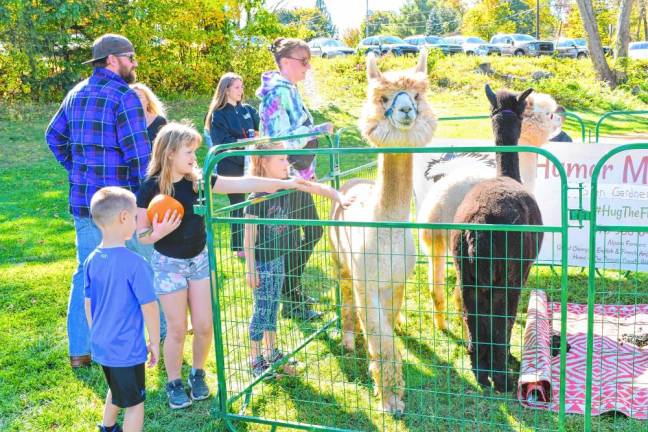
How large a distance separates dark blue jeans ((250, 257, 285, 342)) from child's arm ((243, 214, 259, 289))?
64mm

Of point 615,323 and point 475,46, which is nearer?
point 615,323

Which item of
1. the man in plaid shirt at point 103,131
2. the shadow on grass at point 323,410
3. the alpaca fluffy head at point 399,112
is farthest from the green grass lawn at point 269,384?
the man in plaid shirt at point 103,131

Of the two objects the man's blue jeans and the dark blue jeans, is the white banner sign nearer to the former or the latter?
the dark blue jeans

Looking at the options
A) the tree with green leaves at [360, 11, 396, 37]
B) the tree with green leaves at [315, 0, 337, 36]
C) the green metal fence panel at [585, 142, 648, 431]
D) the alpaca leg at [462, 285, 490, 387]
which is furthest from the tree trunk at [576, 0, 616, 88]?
the tree with green leaves at [315, 0, 337, 36]

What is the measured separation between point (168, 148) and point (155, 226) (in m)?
0.50

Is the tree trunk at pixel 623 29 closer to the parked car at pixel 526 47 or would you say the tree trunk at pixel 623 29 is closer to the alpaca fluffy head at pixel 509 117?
the parked car at pixel 526 47

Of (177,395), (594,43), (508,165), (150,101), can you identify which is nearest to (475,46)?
(594,43)

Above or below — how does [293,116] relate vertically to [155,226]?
above

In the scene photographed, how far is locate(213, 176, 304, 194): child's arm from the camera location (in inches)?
148

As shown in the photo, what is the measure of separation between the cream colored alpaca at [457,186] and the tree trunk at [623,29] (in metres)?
18.2

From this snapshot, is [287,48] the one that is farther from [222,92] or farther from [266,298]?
[266,298]

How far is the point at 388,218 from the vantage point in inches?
148

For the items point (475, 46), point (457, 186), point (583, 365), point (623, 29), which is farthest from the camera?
point (475, 46)

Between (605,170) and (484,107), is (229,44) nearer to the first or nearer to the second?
(484,107)
